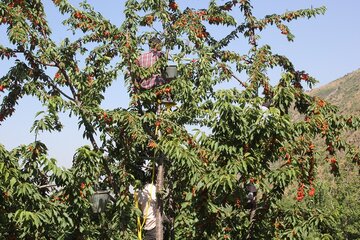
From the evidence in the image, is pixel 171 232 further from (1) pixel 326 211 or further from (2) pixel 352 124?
(2) pixel 352 124

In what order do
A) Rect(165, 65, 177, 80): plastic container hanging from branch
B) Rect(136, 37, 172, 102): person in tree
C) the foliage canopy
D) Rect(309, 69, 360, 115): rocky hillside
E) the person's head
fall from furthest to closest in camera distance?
Rect(309, 69, 360, 115): rocky hillside → the person's head → Rect(136, 37, 172, 102): person in tree → Rect(165, 65, 177, 80): plastic container hanging from branch → the foliage canopy

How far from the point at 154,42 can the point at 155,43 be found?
0.04 m

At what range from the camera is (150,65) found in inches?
310

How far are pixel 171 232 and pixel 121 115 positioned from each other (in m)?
2.54

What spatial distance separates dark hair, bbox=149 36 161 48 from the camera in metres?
8.06

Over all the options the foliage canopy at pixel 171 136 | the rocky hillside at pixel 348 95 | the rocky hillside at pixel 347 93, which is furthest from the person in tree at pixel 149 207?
the rocky hillside at pixel 347 93

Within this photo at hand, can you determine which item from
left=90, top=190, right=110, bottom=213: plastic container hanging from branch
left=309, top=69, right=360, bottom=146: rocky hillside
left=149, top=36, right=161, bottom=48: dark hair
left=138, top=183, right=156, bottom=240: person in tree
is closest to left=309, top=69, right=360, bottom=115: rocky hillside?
left=309, top=69, right=360, bottom=146: rocky hillside

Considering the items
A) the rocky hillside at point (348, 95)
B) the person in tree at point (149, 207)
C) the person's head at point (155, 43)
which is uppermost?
the rocky hillside at point (348, 95)

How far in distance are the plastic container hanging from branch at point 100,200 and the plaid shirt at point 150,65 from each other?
2.20 meters

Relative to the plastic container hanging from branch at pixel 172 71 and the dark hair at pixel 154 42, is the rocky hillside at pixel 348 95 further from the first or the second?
the plastic container hanging from branch at pixel 172 71

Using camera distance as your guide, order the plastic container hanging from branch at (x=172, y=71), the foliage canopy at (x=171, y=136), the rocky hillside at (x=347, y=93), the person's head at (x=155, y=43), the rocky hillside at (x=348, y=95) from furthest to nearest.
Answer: the rocky hillside at (x=347, y=93)
the rocky hillside at (x=348, y=95)
the person's head at (x=155, y=43)
the plastic container hanging from branch at (x=172, y=71)
the foliage canopy at (x=171, y=136)

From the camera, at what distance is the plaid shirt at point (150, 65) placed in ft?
25.6

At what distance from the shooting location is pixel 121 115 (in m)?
6.81

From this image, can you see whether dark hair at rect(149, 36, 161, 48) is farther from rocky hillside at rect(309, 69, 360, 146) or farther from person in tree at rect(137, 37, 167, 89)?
rocky hillside at rect(309, 69, 360, 146)
